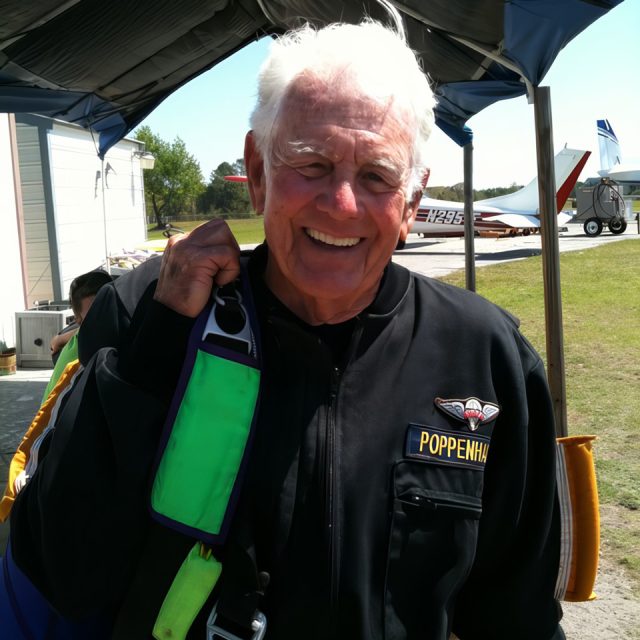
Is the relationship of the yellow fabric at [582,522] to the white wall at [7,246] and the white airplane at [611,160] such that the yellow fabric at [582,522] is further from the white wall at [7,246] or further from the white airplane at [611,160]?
the white airplane at [611,160]

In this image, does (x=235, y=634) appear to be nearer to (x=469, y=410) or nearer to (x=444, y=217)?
(x=469, y=410)

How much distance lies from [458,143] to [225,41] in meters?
2.69

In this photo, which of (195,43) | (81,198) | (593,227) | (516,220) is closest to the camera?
(195,43)

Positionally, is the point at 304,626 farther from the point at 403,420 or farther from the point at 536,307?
the point at 536,307

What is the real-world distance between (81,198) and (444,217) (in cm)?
1657

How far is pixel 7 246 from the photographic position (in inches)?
369

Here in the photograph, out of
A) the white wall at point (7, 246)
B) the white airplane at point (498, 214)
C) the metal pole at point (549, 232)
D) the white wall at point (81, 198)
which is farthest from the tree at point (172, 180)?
the metal pole at point (549, 232)

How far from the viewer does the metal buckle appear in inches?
52.7

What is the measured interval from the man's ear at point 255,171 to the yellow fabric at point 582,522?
46.0 inches

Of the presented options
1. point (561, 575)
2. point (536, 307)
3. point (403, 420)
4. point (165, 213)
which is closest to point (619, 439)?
point (561, 575)

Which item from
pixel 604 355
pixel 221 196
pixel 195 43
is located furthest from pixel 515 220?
pixel 221 196

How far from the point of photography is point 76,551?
4.38ft

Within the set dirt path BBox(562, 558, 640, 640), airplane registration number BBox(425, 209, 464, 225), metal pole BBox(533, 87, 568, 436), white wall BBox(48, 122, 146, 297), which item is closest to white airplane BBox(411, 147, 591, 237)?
airplane registration number BBox(425, 209, 464, 225)

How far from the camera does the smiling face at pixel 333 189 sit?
1.38 m
